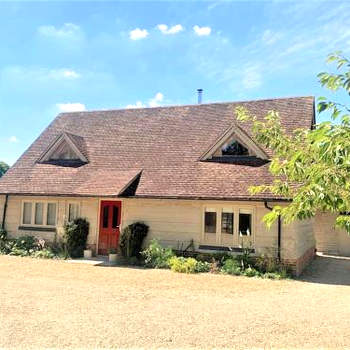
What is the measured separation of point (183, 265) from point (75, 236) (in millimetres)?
5394

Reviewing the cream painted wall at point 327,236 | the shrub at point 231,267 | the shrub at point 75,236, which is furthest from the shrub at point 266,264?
the cream painted wall at point 327,236

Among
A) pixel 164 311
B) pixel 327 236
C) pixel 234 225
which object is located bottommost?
pixel 164 311

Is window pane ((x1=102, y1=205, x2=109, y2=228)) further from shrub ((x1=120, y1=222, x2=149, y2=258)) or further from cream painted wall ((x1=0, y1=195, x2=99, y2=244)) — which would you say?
shrub ((x1=120, y1=222, x2=149, y2=258))

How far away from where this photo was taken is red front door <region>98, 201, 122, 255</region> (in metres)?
17.8

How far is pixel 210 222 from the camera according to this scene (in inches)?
635

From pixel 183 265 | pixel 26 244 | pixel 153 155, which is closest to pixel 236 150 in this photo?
pixel 153 155

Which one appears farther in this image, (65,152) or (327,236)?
(327,236)

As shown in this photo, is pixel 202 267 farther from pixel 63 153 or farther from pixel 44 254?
pixel 63 153

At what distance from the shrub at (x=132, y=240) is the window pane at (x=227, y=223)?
3.35 m

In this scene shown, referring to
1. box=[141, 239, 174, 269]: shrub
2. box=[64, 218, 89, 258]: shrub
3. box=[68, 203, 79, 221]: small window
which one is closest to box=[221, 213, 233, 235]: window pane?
box=[141, 239, 174, 269]: shrub

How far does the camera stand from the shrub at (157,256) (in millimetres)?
15251

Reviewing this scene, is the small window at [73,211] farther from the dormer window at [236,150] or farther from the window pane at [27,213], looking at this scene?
the dormer window at [236,150]

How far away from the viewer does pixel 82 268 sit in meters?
14.6

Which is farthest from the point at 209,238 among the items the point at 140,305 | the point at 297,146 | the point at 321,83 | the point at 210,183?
the point at 321,83
